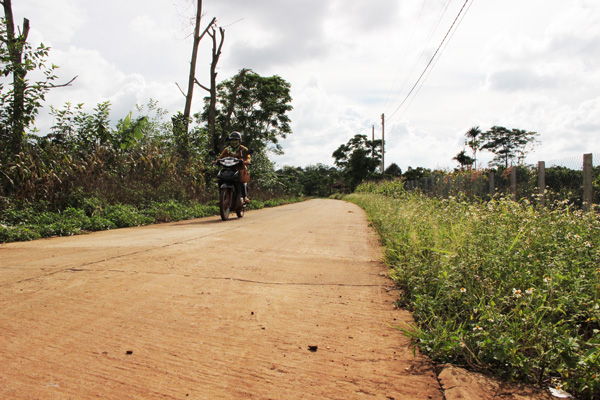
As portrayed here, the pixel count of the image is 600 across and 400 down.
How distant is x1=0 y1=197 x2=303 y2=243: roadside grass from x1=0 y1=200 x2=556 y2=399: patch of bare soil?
7.41 ft

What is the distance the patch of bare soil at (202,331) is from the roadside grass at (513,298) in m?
0.24

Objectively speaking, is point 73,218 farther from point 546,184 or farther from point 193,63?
point 193,63

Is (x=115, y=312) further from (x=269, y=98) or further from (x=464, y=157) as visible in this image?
(x=464, y=157)

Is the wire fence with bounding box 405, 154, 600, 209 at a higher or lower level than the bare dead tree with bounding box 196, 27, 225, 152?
lower

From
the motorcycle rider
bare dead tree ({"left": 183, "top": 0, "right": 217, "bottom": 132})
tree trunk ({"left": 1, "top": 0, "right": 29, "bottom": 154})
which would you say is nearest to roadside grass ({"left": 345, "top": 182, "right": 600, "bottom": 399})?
the motorcycle rider

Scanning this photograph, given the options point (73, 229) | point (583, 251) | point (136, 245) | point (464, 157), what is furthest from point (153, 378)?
point (464, 157)

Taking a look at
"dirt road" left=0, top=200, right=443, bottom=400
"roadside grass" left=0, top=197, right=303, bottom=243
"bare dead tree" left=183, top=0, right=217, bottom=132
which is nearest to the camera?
"dirt road" left=0, top=200, right=443, bottom=400

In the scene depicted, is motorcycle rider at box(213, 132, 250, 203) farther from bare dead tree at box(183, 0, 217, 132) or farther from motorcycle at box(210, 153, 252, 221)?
bare dead tree at box(183, 0, 217, 132)

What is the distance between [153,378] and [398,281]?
2459mm

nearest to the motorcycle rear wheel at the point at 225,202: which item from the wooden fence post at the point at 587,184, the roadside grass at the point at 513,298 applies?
the roadside grass at the point at 513,298

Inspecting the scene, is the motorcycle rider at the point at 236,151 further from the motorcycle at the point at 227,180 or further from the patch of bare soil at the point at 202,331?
the patch of bare soil at the point at 202,331

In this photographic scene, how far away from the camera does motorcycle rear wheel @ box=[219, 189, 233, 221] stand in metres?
9.53

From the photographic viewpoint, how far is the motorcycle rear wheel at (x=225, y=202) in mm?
9531

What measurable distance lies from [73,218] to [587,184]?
9.42 m
